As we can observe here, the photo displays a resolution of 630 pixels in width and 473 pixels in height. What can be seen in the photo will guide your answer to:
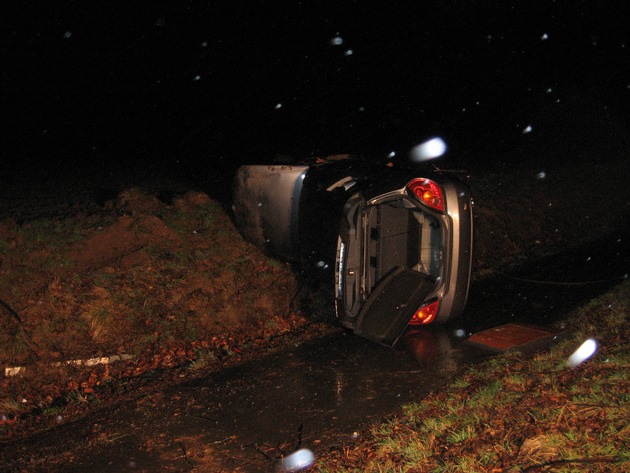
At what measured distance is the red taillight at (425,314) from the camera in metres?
6.09

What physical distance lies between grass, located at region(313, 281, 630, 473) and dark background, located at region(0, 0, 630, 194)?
858 cm

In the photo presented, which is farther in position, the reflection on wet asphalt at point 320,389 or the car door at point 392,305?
the car door at point 392,305

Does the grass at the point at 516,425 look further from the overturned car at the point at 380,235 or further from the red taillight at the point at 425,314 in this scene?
the overturned car at the point at 380,235

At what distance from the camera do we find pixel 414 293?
6.15 metres

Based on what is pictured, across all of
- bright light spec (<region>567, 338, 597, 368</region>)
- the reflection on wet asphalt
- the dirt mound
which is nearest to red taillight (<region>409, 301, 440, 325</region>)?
the reflection on wet asphalt

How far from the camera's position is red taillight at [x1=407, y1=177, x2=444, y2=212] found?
6059 millimetres

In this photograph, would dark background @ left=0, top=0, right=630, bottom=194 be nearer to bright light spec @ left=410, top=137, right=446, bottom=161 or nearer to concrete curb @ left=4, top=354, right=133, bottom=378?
bright light spec @ left=410, top=137, right=446, bottom=161

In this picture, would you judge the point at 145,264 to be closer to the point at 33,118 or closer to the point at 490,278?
the point at 490,278

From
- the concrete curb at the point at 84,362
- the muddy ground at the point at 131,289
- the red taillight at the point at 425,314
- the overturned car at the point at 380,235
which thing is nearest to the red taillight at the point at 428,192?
the overturned car at the point at 380,235

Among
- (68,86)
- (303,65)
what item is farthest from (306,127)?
(68,86)

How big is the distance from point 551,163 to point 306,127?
7.96 meters

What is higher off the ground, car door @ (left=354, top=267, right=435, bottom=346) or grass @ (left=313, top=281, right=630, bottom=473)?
car door @ (left=354, top=267, right=435, bottom=346)

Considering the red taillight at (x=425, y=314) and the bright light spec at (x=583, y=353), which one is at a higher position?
the red taillight at (x=425, y=314)

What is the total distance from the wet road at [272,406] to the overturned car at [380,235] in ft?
1.38
